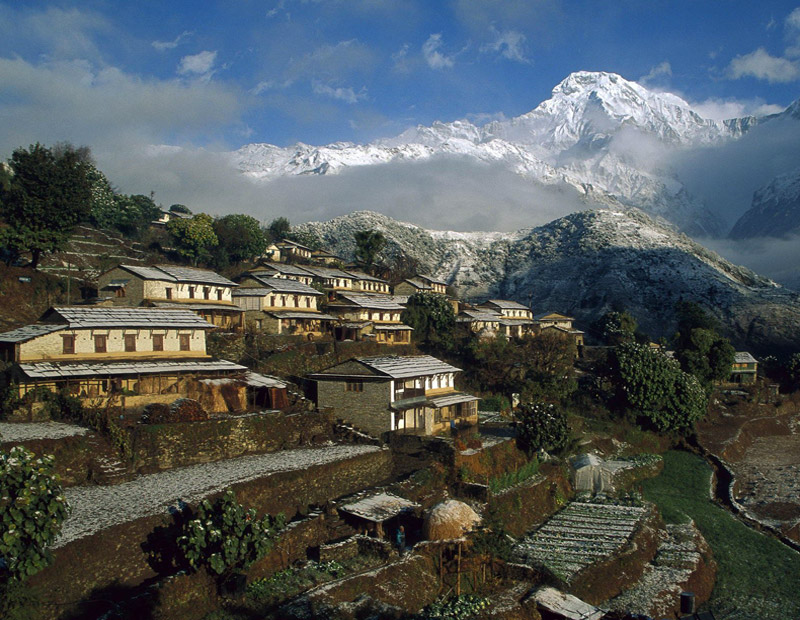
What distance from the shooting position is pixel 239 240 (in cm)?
7825

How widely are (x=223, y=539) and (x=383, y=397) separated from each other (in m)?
17.7

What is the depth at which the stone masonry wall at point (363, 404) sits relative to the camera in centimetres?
3381

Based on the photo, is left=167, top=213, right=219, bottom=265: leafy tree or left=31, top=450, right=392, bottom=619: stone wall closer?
left=31, top=450, right=392, bottom=619: stone wall

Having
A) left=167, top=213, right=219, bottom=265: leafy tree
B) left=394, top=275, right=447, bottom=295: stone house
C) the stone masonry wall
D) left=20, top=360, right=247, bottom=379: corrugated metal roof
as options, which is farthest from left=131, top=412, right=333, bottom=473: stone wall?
left=394, top=275, right=447, bottom=295: stone house

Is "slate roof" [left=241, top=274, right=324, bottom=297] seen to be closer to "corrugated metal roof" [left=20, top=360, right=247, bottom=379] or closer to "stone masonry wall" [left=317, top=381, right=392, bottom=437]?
"corrugated metal roof" [left=20, top=360, right=247, bottom=379]

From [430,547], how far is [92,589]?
34.1ft

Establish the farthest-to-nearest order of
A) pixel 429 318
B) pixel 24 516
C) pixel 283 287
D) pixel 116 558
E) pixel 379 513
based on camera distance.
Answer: pixel 429 318, pixel 283 287, pixel 379 513, pixel 116 558, pixel 24 516

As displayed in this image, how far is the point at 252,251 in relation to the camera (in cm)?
7950

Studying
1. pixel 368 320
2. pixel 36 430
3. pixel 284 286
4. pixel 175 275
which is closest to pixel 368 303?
pixel 368 320

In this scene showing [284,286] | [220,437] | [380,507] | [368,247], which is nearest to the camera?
[380,507]

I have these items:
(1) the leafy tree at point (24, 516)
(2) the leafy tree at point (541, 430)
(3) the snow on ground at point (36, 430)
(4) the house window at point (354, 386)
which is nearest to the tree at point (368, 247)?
(4) the house window at point (354, 386)

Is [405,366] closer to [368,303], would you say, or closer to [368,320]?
[368,320]

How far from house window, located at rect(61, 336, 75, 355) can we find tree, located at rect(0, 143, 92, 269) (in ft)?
76.0

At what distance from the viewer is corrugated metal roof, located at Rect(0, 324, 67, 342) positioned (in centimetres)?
2867
